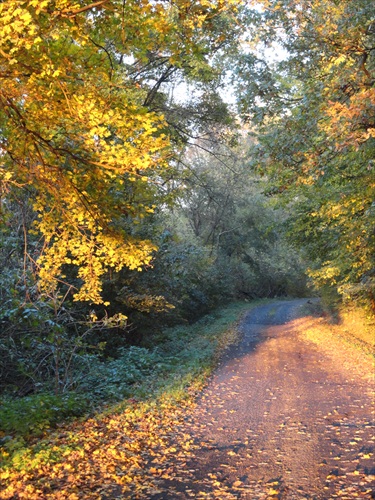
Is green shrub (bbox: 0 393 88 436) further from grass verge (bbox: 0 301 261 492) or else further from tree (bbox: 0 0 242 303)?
tree (bbox: 0 0 242 303)

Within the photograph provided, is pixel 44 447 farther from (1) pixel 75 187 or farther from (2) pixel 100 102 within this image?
(2) pixel 100 102

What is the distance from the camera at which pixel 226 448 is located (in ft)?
21.4

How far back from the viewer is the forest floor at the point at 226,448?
16.5ft

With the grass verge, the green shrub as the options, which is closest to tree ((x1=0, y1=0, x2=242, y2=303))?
the grass verge

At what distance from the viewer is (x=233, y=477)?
5410 millimetres

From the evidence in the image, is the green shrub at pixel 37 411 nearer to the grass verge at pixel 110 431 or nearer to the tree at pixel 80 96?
the grass verge at pixel 110 431

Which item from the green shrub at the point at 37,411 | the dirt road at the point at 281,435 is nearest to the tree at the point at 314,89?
the dirt road at the point at 281,435

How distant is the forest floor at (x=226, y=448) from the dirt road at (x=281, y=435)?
14mm

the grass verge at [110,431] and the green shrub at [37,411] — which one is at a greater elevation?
the green shrub at [37,411]

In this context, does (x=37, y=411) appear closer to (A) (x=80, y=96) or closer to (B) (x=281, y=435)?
(B) (x=281, y=435)

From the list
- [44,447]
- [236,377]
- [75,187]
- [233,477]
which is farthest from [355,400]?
[75,187]

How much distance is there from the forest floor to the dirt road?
14 mm

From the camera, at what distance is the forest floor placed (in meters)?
5.04

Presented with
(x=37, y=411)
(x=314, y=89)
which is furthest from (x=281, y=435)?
(x=314, y=89)
